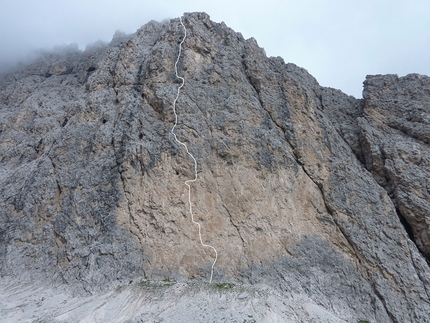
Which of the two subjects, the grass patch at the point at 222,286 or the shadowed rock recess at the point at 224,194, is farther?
the grass patch at the point at 222,286

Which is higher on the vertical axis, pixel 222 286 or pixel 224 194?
pixel 224 194

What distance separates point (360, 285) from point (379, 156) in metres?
8.06

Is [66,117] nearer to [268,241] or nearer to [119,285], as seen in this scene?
[119,285]

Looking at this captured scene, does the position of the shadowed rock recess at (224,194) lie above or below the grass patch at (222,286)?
above

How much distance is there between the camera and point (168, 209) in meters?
18.6

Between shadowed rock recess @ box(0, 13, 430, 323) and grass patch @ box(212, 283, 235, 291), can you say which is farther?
grass patch @ box(212, 283, 235, 291)

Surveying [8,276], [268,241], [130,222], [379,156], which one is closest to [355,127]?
[379,156]

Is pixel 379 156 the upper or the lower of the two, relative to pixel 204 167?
upper

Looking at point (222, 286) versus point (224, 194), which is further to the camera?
point (224, 194)

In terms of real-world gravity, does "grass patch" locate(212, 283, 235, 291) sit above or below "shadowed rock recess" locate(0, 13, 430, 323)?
below

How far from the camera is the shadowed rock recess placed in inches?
638

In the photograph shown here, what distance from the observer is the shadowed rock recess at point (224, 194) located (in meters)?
16.2

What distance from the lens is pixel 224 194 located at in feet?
62.8

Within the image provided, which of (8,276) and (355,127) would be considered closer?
(8,276)
